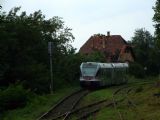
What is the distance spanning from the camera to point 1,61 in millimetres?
38125

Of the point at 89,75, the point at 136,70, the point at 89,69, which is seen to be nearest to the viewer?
the point at 89,75

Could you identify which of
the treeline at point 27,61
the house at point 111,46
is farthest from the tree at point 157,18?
the house at point 111,46

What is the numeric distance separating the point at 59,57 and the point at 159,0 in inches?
510

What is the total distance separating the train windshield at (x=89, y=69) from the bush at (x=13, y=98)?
61.9 feet

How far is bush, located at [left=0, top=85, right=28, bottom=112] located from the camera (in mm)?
30183

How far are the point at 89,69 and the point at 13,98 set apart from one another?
67.5 ft

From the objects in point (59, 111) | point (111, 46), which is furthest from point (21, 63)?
point (111, 46)

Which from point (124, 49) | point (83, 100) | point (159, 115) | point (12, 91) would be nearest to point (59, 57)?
point (83, 100)

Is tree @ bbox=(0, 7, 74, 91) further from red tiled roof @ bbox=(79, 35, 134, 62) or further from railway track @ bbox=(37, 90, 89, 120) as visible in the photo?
red tiled roof @ bbox=(79, 35, 134, 62)

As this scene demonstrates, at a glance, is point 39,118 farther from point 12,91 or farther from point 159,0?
point 159,0

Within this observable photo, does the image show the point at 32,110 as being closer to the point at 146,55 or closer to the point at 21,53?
the point at 21,53

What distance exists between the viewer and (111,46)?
11369cm

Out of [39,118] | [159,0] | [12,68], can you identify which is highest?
[159,0]

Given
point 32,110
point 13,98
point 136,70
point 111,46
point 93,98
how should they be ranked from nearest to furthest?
1. point 32,110
2. point 13,98
3. point 93,98
4. point 136,70
5. point 111,46
